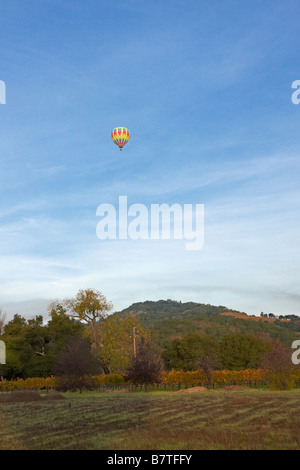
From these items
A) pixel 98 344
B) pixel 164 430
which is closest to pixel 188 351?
pixel 98 344

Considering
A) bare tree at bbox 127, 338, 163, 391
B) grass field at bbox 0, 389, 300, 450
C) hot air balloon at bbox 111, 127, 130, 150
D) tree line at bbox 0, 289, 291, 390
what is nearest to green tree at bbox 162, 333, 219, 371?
tree line at bbox 0, 289, 291, 390

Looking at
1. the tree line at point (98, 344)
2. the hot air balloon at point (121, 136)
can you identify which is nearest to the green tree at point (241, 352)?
the tree line at point (98, 344)

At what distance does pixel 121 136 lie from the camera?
42.0 meters

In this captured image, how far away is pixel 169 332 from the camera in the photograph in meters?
111

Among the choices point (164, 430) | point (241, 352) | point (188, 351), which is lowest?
point (188, 351)

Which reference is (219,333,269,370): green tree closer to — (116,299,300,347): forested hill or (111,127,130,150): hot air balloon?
(116,299,300,347): forested hill

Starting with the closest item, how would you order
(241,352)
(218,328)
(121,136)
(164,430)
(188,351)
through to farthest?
(164,430), (121,136), (241,352), (188,351), (218,328)

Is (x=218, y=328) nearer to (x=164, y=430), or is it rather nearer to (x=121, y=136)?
(x=121, y=136)

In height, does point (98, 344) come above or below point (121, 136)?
below

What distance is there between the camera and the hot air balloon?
41981 mm

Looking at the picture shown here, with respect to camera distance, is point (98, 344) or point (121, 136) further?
point (98, 344)

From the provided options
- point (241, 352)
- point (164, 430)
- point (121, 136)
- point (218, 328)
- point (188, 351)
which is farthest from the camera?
point (218, 328)

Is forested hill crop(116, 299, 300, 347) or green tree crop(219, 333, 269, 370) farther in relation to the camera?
forested hill crop(116, 299, 300, 347)
